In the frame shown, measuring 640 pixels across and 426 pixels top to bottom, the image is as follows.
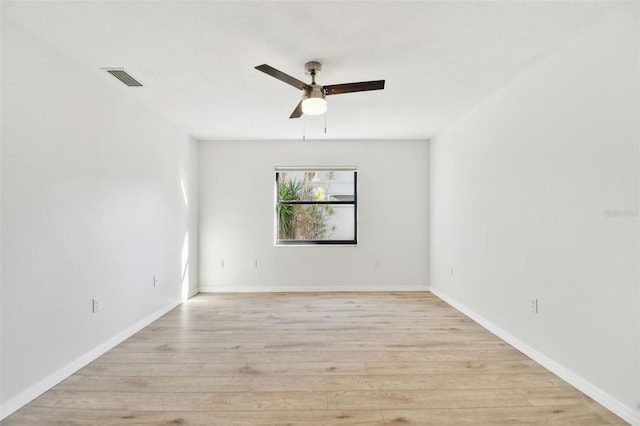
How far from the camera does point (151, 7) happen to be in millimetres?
1793

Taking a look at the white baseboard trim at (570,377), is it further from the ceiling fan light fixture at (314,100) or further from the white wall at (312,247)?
the ceiling fan light fixture at (314,100)

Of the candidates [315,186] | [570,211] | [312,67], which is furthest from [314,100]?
[315,186]

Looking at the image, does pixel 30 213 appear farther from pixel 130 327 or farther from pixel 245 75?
pixel 245 75

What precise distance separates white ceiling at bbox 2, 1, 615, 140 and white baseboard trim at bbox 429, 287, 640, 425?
7.08 feet

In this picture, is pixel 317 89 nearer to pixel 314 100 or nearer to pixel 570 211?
pixel 314 100

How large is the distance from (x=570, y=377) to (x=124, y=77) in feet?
12.8

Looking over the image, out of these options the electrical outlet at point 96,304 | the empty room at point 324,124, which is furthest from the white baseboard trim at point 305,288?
the electrical outlet at point 96,304

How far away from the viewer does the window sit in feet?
16.3

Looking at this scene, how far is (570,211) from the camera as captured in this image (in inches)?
85.0

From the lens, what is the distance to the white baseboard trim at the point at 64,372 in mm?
1861

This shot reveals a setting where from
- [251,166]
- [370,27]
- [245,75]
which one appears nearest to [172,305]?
[251,166]

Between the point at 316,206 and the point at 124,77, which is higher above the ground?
the point at 124,77

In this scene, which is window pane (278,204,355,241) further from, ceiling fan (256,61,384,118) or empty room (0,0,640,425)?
ceiling fan (256,61,384,118)

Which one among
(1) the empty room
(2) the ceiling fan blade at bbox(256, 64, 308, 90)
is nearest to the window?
(1) the empty room
